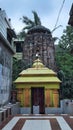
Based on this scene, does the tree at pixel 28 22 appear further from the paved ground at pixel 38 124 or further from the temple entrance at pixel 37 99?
the paved ground at pixel 38 124

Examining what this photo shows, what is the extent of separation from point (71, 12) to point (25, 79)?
13.1 m

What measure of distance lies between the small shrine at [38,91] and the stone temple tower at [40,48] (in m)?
3.96

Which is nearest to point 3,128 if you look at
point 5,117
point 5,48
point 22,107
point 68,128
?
point 68,128

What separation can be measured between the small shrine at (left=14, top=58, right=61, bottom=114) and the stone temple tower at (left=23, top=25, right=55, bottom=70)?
396 centimetres

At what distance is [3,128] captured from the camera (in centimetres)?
1490

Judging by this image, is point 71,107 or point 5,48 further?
point 71,107

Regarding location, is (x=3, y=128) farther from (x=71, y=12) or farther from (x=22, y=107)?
(x=22, y=107)

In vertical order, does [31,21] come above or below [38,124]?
above

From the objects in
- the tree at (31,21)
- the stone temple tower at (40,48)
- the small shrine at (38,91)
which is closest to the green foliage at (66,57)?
the stone temple tower at (40,48)

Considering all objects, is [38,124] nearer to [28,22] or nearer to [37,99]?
[37,99]

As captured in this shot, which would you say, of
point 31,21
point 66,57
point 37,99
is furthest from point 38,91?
point 31,21

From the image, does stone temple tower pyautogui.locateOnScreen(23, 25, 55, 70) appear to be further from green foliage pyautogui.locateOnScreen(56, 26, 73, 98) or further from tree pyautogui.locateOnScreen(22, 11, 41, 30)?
tree pyautogui.locateOnScreen(22, 11, 41, 30)

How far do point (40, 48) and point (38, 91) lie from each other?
567 centimetres

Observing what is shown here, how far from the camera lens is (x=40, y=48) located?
33250mm
